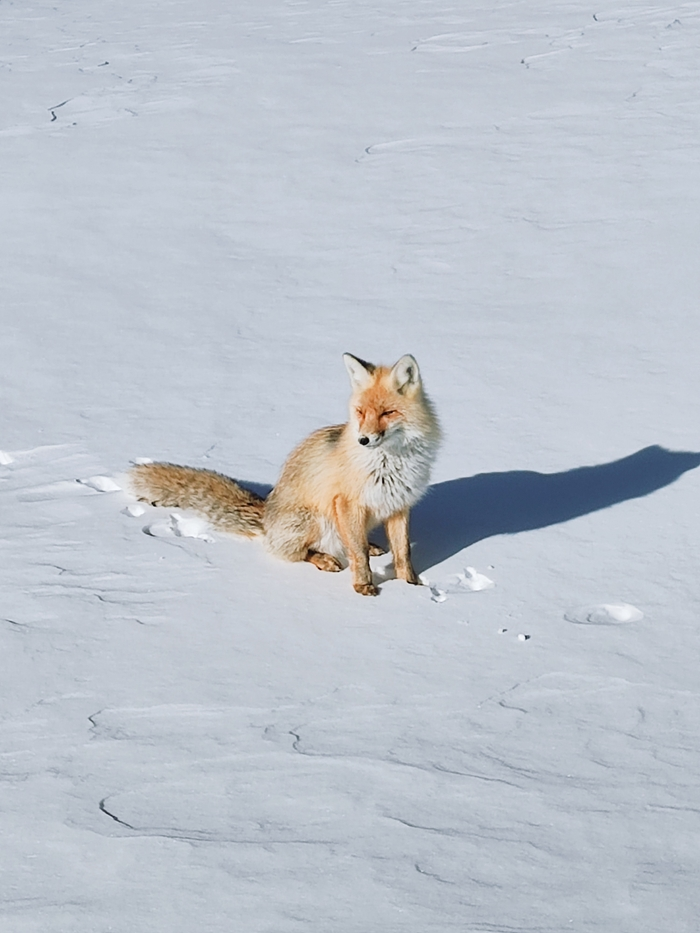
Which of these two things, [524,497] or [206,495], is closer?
[206,495]

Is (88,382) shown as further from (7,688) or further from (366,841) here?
(366,841)

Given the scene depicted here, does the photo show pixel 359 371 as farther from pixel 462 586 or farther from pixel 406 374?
pixel 462 586

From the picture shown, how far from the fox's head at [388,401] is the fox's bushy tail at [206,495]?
0.86 meters

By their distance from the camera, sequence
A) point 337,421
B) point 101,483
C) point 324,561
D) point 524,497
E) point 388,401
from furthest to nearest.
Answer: point 337,421, point 101,483, point 524,497, point 324,561, point 388,401

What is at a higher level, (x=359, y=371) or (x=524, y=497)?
(x=359, y=371)

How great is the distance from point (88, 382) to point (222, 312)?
1.34 meters

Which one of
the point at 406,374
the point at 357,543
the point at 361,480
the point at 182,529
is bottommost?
the point at 182,529

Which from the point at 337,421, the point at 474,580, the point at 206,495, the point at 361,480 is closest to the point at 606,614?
the point at 474,580

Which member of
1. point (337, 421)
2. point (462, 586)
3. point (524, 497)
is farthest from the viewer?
point (337, 421)

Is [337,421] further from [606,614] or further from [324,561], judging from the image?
[606,614]

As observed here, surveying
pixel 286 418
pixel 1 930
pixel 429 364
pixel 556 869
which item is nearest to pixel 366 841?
pixel 556 869

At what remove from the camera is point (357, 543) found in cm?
546

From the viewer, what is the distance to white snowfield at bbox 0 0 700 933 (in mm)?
3668

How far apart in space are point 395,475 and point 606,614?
1047 mm
